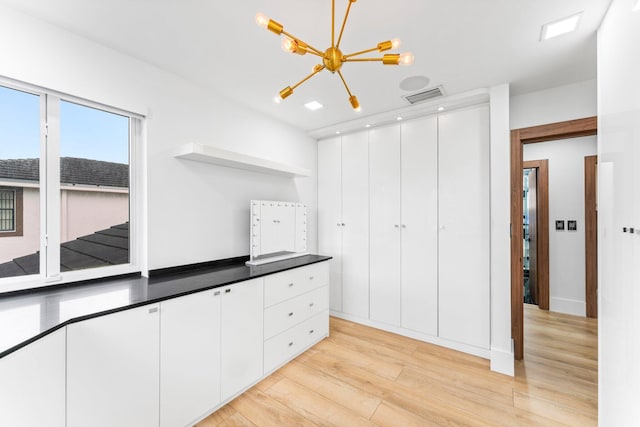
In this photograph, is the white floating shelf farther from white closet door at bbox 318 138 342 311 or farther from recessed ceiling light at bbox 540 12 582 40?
recessed ceiling light at bbox 540 12 582 40

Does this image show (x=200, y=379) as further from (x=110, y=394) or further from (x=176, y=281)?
(x=176, y=281)

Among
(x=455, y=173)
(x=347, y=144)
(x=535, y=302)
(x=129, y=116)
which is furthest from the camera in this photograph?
(x=535, y=302)

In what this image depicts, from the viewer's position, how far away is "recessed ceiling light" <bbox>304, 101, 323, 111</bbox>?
9.53 feet

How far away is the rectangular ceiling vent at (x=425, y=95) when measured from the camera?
8.52 ft

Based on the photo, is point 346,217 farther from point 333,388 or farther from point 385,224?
point 333,388

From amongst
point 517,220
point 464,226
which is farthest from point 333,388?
point 517,220

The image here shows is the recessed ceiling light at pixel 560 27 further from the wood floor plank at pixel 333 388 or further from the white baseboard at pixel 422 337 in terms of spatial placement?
the wood floor plank at pixel 333 388

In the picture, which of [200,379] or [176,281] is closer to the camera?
[200,379]

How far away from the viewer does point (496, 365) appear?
2457mm

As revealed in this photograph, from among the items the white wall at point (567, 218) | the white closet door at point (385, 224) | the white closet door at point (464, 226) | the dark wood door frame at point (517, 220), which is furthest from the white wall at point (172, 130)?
the white wall at point (567, 218)

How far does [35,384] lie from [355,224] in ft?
9.77

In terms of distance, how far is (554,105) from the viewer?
8.24 ft

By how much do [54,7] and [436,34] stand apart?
233 cm

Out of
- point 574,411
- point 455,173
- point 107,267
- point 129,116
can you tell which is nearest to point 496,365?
point 574,411
